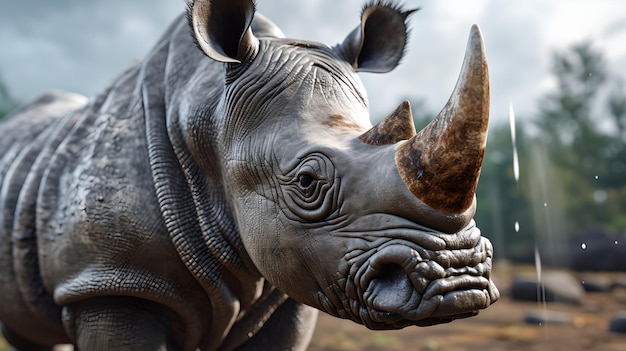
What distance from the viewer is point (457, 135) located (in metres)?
1.30

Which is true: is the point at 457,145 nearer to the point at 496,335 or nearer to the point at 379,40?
the point at 379,40

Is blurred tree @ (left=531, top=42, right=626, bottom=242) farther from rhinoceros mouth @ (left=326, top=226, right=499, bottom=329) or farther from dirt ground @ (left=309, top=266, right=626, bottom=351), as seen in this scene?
rhinoceros mouth @ (left=326, top=226, right=499, bottom=329)

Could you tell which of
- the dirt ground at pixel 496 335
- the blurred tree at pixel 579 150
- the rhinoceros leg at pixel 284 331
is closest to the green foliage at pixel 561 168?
the blurred tree at pixel 579 150

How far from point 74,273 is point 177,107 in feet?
1.87

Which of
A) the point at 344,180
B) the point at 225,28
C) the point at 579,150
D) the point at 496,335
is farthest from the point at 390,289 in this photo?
the point at 579,150

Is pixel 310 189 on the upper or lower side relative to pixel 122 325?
upper

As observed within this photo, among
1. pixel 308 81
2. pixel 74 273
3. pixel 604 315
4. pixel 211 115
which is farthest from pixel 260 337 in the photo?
pixel 604 315

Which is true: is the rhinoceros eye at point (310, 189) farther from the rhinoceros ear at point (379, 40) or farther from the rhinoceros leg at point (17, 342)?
the rhinoceros leg at point (17, 342)

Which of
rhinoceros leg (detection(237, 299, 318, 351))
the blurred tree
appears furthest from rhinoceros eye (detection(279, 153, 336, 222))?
the blurred tree

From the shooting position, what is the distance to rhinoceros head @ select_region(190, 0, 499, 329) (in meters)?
1.30

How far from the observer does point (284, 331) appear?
2.20 metres

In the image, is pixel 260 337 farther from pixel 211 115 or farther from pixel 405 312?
pixel 405 312

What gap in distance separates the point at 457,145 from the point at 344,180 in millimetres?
264

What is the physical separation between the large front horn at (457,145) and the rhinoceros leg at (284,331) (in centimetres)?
103
